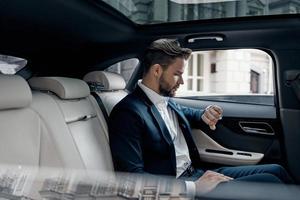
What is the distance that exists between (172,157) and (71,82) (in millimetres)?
516

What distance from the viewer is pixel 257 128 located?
2.09 metres

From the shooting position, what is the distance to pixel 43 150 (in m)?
1.29

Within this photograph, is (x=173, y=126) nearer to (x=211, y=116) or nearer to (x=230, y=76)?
(x=211, y=116)

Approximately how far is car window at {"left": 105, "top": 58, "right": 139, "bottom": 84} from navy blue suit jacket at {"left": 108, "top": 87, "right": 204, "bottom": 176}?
0.52 meters

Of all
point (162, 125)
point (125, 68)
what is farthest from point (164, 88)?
point (125, 68)

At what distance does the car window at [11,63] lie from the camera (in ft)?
5.53

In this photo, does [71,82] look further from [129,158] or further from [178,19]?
[178,19]

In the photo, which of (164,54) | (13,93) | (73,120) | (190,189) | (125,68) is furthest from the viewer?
(125,68)

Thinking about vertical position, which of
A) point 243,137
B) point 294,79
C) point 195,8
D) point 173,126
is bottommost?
point 243,137

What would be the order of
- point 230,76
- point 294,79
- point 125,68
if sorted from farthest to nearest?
point 230,76
point 125,68
point 294,79

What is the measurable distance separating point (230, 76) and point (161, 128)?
2.99 ft

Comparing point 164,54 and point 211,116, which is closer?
point 164,54

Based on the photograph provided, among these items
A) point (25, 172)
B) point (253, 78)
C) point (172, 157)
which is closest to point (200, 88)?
point (253, 78)

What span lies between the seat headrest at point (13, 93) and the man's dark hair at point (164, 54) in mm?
634
